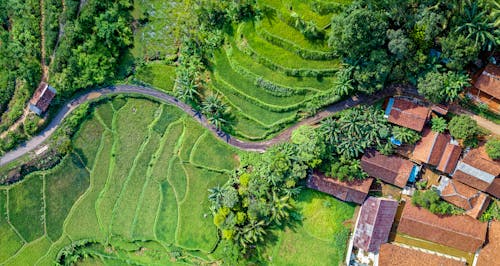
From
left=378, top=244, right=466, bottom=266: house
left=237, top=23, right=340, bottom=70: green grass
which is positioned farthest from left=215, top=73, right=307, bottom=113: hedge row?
left=378, top=244, right=466, bottom=266: house

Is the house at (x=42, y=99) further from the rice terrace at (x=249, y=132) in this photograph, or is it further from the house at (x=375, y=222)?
the house at (x=375, y=222)

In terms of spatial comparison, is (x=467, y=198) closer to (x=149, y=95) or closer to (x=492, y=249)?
(x=492, y=249)

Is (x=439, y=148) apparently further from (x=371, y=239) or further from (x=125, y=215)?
(x=125, y=215)

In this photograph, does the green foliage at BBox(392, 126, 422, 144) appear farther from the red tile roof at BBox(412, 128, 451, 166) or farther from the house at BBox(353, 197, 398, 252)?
the house at BBox(353, 197, 398, 252)

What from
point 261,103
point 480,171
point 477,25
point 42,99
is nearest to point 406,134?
point 480,171

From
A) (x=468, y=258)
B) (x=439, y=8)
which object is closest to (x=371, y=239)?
(x=468, y=258)

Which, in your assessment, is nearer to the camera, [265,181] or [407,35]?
[407,35]
